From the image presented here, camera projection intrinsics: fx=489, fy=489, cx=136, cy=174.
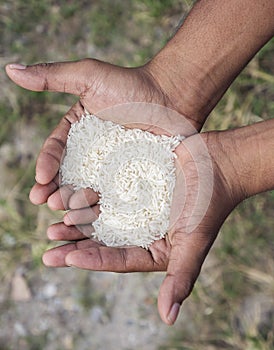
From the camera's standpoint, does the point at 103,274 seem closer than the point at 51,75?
No

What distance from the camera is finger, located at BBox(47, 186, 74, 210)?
1517 mm

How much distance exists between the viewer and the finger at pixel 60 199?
152 cm

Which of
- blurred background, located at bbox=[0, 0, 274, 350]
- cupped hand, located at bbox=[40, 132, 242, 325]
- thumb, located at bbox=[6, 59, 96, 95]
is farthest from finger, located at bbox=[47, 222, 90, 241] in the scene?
blurred background, located at bbox=[0, 0, 274, 350]

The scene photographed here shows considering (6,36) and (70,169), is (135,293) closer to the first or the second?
(70,169)

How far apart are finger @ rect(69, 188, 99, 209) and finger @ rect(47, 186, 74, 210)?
2 centimetres

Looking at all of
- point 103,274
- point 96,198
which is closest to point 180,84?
point 96,198

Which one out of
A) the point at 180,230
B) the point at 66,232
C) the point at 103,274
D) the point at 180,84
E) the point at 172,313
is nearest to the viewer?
the point at 172,313

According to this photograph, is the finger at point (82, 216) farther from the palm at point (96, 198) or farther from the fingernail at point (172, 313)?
the fingernail at point (172, 313)

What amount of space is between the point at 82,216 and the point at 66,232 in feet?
0.25

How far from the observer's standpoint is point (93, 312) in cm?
211

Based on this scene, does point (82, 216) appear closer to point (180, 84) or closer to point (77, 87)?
point (77, 87)

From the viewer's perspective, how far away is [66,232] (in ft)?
4.91

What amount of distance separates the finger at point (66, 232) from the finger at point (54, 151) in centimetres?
14

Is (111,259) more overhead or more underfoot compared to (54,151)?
more underfoot
